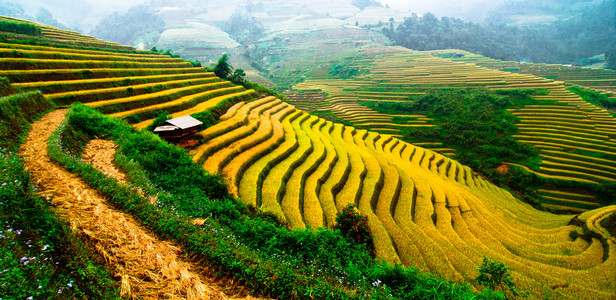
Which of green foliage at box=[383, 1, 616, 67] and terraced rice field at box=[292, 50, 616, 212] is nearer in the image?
terraced rice field at box=[292, 50, 616, 212]

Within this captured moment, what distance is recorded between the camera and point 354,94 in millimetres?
41281

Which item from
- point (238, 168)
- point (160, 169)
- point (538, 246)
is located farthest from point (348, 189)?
point (538, 246)

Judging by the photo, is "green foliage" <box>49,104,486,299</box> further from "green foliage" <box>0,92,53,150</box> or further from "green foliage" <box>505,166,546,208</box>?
"green foliage" <box>505,166,546,208</box>

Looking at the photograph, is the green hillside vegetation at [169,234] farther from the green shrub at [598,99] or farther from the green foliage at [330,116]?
the green shrub at [598,99]

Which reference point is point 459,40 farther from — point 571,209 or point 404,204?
point 404,204

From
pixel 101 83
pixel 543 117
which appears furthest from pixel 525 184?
pixel 101 83

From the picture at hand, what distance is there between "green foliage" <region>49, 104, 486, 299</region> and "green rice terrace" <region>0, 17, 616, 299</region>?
0.10ft

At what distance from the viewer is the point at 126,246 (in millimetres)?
3316

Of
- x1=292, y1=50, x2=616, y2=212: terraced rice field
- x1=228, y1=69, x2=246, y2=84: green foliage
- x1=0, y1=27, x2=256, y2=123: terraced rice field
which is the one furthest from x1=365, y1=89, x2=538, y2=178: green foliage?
x1=0, y1=27, x2=256, y2=123: terraced rice field

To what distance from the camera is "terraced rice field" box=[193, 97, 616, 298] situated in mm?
7094

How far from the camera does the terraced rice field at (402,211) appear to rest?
709cm

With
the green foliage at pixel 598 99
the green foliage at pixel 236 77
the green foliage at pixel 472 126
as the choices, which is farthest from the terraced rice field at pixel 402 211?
the green foliage at pixel 598 99

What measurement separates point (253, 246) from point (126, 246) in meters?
1.90

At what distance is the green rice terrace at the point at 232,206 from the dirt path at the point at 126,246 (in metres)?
0.02
